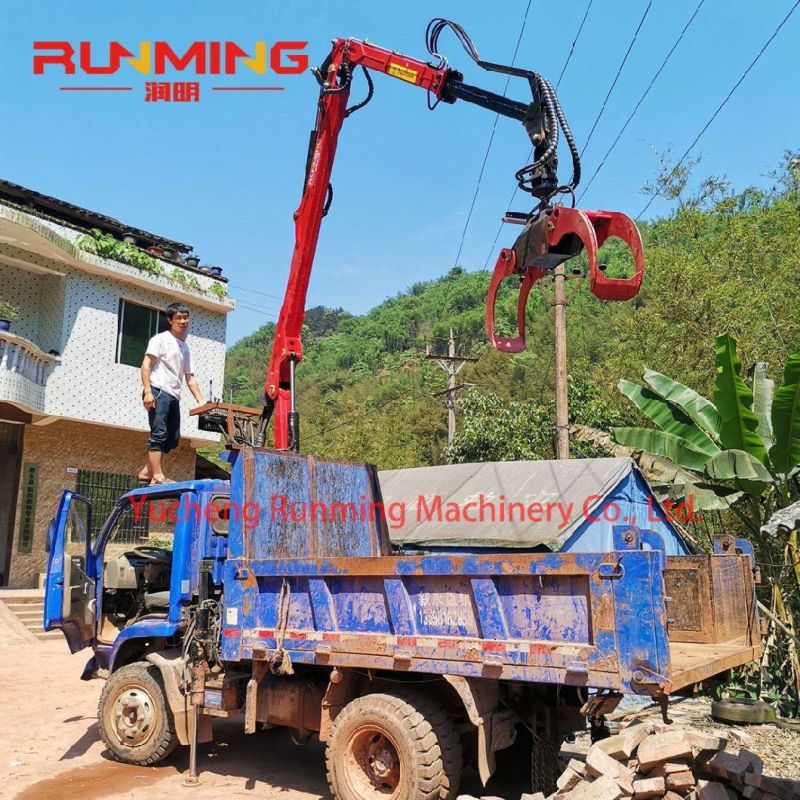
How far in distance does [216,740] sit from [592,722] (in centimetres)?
357

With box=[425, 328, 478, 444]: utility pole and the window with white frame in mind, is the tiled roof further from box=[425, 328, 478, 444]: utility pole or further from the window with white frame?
box=[425, 328, 478, 444]: utility pole

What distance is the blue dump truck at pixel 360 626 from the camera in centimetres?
423

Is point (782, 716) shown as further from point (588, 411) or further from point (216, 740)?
point (588, 411)

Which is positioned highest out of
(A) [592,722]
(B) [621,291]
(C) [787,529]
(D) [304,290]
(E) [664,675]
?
(D) [304,290]

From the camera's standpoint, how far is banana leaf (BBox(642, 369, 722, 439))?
9773 mm

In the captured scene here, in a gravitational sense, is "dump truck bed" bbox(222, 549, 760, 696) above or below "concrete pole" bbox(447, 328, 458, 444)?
below

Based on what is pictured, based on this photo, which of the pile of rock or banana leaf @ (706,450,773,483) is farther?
banana leaf @ (706,450,773,483)

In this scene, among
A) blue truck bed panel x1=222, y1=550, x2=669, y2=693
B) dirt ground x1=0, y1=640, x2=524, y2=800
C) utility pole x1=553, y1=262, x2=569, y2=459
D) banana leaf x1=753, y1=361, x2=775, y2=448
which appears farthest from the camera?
utility pole x1=553, y1=262, x2=569, y2=459

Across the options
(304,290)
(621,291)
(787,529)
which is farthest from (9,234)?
(787,529)

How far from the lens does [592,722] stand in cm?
524

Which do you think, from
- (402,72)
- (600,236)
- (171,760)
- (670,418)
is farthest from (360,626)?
(670,418)

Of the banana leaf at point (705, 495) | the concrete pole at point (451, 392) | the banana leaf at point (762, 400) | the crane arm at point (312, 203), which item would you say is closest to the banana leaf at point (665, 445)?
the banana leaf at point (705, 495)

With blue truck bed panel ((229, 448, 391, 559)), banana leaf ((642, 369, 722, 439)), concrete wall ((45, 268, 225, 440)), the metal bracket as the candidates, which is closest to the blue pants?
blue truck bed panel ((229, 448, 391, 559))

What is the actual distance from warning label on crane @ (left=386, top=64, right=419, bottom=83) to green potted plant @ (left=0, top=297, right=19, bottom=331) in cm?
961
